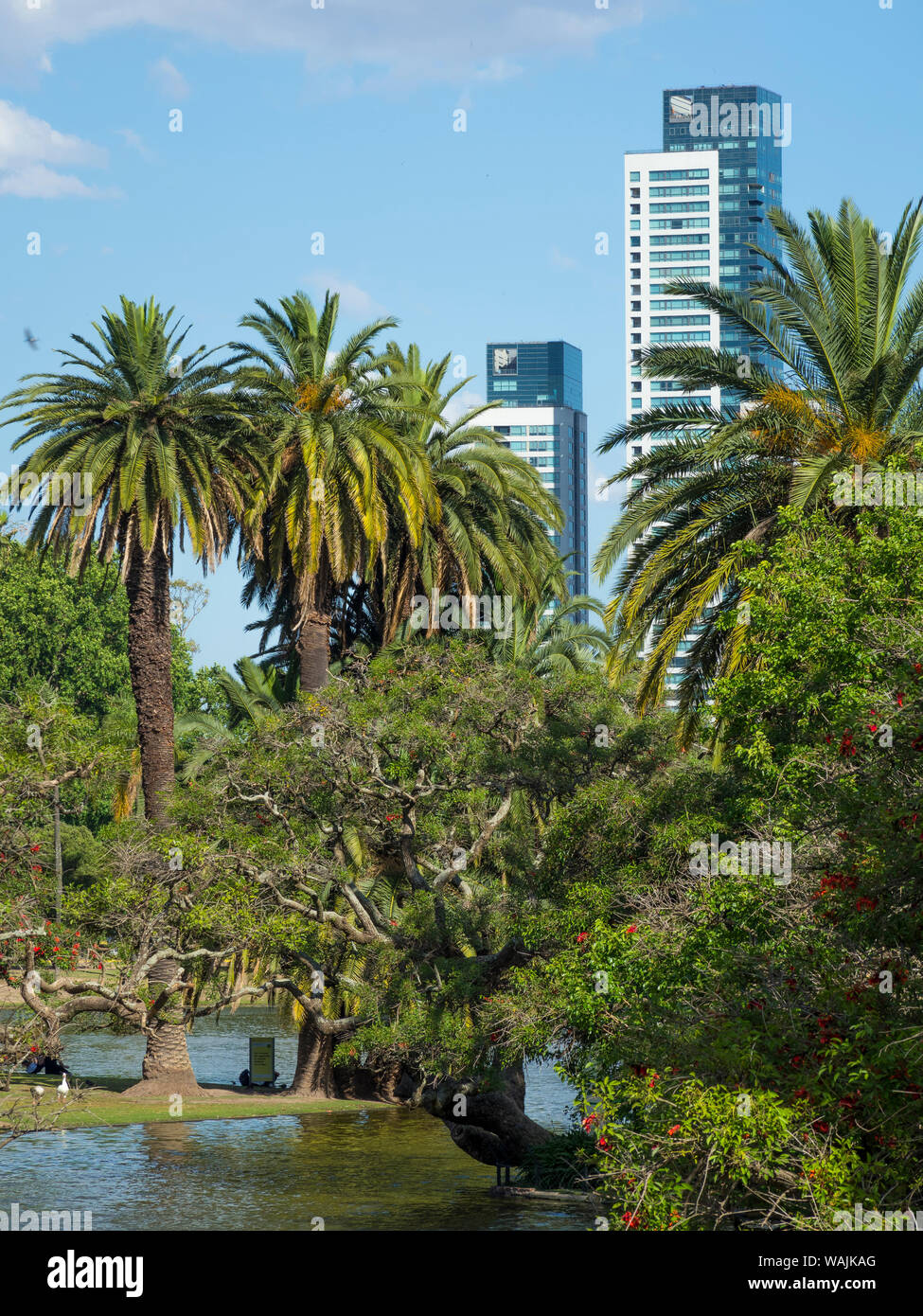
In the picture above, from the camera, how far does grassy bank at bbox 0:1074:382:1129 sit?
28.2 meters

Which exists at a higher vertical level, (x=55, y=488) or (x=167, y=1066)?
(x=55, y=488)

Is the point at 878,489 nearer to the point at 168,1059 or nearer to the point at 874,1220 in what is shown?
the point at 874,1220

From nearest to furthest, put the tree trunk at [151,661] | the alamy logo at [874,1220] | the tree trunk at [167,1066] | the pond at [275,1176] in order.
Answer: the alamy logo at [874,1220] → the pond at [275,1176] → the tree trunk at [167,1066] → the tree trunk at [151,661]

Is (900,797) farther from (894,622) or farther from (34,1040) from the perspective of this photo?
(34,1040)

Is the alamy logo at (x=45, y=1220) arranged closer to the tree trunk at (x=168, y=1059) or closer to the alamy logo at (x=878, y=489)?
the alamy logo at (x=878, y=489)

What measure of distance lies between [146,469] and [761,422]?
14360 mm

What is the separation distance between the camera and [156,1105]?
3055 centimetres

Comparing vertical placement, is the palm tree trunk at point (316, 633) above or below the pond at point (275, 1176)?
above

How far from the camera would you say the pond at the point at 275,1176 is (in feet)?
65.5

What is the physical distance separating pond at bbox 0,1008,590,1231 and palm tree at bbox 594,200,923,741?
24.0ft

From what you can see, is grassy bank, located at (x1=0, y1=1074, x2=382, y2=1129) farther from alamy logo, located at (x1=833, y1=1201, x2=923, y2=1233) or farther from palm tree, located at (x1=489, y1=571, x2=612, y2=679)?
alamy logo, located at (x1=833, y1=1201, x2=923, y2=1233)

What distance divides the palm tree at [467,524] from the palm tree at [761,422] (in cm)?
1152
